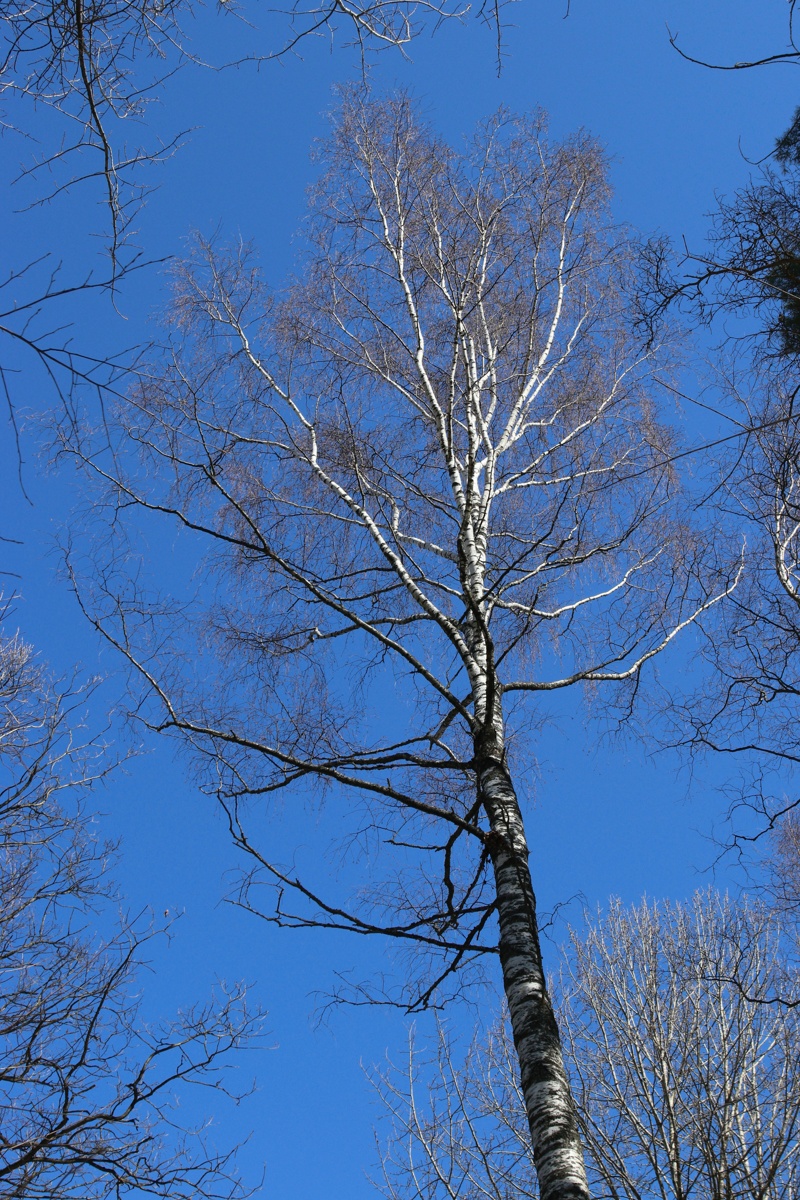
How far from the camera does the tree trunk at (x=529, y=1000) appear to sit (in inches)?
116

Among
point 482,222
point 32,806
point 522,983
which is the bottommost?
point 522,983

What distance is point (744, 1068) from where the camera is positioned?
7203 millimetres

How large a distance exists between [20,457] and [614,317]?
23.0ft

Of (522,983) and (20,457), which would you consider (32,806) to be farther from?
(20,457)

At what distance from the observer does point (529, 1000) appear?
3.34 meters

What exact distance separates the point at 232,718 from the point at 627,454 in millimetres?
3935

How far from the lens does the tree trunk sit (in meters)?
2.94

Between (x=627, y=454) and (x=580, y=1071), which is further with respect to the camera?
(x=580, y=1071)

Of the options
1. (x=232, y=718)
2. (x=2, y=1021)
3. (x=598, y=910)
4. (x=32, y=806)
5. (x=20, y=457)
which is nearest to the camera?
(x=20, y=457)

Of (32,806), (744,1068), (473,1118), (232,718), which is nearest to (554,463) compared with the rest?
(232,718)

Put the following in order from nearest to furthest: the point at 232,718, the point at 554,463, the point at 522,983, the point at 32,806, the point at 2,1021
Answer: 1. the point at 522,983
2. the point at 232,718
3. the point at 2,1021
4. the point at 32,806
5. the point at 554,463

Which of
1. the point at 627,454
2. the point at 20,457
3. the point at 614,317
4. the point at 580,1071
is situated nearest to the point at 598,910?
the point at 580,1071

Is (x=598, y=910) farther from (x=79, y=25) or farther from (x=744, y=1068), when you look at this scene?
(x=79, y=25)

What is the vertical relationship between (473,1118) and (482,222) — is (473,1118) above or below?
below
